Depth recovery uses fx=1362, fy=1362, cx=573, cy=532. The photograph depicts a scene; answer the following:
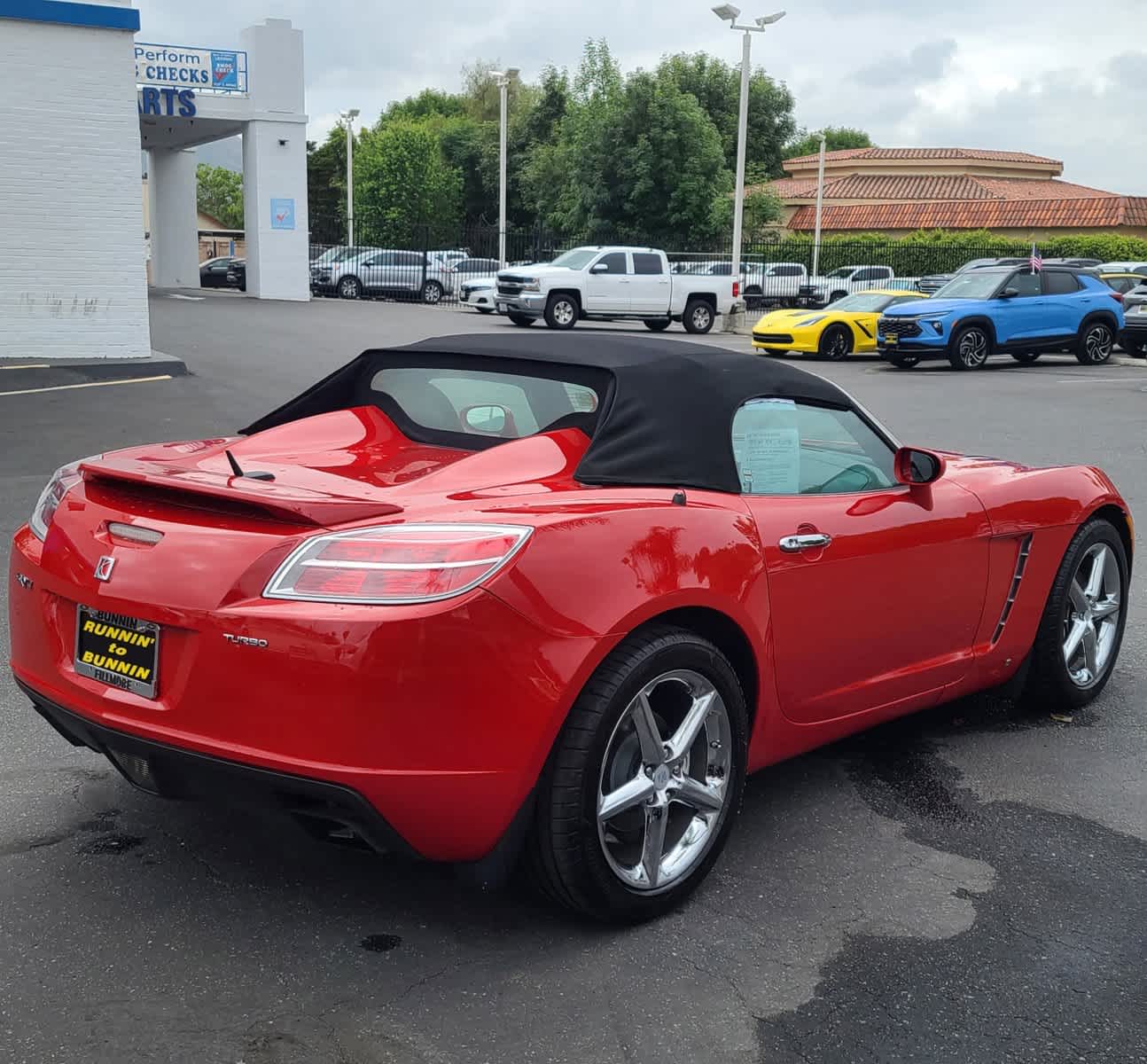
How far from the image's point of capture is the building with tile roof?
6050 centimetres

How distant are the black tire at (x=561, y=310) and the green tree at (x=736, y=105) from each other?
3848 cm

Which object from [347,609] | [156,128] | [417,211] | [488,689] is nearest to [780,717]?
[488,689]

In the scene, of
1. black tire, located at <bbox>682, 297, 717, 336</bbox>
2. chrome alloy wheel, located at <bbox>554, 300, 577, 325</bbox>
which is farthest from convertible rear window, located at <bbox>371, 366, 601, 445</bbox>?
black tire, located at <bbox>682, 297, 717, 336</bbox>

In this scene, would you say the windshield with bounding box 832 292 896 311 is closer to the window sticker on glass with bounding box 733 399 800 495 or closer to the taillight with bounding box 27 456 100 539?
the window sticker on glass with bounding box 733 399 800 495

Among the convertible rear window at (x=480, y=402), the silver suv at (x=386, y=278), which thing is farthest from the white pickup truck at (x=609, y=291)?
the convertible rear window at (x=480, y=402)

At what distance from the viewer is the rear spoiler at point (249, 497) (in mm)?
3086

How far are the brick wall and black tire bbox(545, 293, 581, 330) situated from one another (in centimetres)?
1268

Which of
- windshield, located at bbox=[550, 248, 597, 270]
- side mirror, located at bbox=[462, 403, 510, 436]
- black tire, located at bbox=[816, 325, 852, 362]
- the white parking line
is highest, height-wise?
windshield, located at bbox=[550, 248, 597, 270]

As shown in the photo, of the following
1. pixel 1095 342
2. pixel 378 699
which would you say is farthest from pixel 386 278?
pixel 378 699

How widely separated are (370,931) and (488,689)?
0.79 m

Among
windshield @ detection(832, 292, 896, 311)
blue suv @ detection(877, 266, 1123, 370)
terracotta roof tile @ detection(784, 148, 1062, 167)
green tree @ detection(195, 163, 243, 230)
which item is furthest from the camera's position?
green tree @ detection(195, 163, 243, 230)

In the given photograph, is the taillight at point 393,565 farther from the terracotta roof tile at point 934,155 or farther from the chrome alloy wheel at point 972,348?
the terracotta roof tile at point 934,155

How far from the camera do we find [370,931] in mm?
3314

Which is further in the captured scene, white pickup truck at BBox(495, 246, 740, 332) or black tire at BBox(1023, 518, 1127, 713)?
white pickup truck at BBox(495, 246, 740, 332)
